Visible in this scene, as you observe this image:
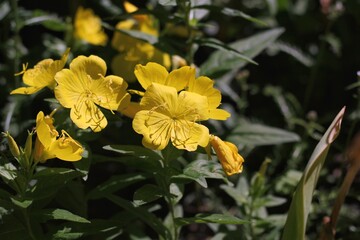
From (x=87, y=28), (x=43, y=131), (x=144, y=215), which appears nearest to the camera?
(x=43, y=131)

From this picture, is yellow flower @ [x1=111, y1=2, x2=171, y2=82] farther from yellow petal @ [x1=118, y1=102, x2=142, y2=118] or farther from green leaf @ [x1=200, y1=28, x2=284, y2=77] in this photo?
yellow petal @ [x1=118, y1=102, x2=142, y2=118]

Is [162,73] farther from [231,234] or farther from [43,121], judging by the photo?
[231,234]

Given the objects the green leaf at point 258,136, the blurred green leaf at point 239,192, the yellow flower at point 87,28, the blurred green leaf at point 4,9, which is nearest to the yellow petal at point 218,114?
the blurred green leaf at point 239,192

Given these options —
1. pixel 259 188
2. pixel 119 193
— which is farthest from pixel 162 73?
pixel 119 193

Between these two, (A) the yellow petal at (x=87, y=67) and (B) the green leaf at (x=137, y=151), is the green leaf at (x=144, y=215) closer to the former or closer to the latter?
(B) the green leaf at (x=137, y=151)

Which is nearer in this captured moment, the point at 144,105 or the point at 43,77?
the point at 144,105

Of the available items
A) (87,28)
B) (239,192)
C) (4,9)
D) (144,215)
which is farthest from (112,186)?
(4,9)

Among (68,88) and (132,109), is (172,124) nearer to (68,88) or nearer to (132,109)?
(132,109)

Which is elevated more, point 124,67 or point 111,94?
point 111,94
